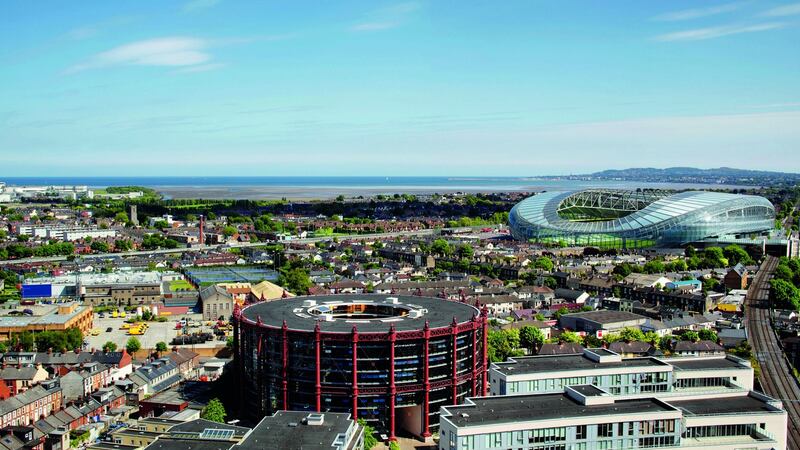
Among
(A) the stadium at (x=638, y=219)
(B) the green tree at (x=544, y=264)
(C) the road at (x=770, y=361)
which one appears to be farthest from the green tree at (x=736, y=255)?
(B) the green tree at (x=544, y=264)

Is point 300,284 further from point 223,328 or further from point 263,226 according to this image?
point 263,226

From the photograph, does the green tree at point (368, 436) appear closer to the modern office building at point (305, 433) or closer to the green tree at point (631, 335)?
the modern office building at point (305, 433)

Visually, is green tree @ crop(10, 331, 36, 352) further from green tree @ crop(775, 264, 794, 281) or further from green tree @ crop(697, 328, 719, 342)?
green tree @ crop(775, 264, 794, 281)

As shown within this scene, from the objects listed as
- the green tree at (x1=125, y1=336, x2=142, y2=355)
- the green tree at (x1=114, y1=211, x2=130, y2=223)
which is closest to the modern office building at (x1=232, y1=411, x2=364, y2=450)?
the green tree at (x1=125, y1=336, x2=142, y2=355)

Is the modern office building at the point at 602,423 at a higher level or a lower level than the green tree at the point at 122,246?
higher

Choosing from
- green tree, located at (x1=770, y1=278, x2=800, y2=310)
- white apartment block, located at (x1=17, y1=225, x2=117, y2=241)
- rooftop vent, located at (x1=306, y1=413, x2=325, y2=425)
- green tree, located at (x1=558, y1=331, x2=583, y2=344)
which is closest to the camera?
rooftop vent, located at (x1=306, y1=413, x2=325, y2=425)

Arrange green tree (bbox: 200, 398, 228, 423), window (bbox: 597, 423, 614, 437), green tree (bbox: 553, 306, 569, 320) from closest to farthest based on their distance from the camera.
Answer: window (bbox: 597, 423, 614, 437) → green tree (bbox: 200, 398, 228, 423) → green tree (bbox: 553, 306, 569, 320)
